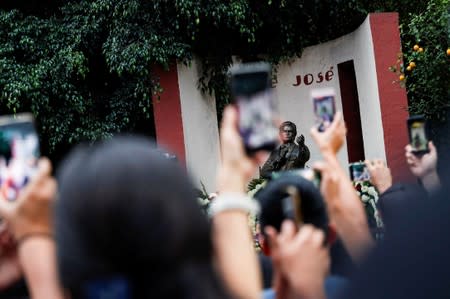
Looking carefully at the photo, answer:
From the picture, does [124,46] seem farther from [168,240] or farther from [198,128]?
[168,240]

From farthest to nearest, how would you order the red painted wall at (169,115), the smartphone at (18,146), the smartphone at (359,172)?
the red painted wall at (169,115)
the smartphone at (359,172)
the smartphone at (18,146)

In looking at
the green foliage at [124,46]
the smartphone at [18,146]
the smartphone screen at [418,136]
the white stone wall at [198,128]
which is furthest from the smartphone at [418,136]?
the white stone wall at [198,128]

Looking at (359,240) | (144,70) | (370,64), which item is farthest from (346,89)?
(359,240)

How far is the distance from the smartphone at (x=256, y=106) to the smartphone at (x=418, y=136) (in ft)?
3.64

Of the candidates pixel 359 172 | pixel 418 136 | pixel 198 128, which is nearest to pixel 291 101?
pixel 198 128

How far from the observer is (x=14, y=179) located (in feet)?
5.57

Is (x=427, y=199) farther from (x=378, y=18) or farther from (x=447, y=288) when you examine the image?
(x=378, y=18)

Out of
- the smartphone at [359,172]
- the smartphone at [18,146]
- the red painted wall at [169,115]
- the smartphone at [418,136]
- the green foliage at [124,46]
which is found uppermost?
the green foliage at [124,46]

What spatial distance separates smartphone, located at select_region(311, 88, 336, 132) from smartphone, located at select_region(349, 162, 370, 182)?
2.07 feet

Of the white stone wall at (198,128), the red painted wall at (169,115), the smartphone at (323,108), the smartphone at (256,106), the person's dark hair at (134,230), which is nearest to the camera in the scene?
the person's dark hair at (134,230)

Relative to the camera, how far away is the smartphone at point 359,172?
287 centimetres

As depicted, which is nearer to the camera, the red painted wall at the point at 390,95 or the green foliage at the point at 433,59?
the green foliage at the point at 433,59

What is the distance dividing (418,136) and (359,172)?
0.37 m

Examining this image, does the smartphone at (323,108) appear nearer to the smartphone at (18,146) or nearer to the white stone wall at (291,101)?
the smartphone at (18,146)
